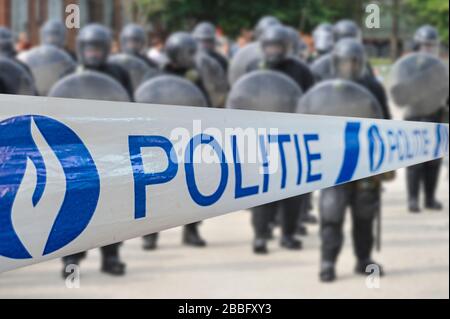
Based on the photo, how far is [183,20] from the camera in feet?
102

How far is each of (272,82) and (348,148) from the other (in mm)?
2763

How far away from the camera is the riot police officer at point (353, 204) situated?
5.69 m

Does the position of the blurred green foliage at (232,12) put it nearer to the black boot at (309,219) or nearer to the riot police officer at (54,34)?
the riot police officer at (54,34)

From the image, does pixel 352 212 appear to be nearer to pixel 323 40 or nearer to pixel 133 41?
pixel 323 40

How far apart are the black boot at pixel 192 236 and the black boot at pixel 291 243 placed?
0.64 metres

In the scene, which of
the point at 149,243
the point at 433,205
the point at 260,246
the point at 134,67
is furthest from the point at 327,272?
the point at 134,67

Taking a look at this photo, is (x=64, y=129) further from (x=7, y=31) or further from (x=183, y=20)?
(x=183, y=20)

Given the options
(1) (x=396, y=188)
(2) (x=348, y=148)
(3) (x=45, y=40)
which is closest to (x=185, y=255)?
(2) (x=348, y=148)

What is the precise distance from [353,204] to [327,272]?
492 millimetres

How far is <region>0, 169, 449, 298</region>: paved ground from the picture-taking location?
17.7ft

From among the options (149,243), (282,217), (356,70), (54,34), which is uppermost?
(54,34)

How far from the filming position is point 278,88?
21.1 feet

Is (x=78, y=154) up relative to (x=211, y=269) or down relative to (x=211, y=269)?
up

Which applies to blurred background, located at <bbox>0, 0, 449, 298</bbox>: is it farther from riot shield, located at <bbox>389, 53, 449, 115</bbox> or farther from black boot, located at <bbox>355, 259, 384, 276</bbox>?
riot shield, located at <bbox>389, 53, 449, 115</bbox>
